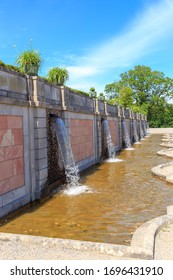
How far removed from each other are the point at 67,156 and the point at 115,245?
7148mm

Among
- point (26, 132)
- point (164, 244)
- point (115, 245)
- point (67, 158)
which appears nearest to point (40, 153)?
point (26, 132)

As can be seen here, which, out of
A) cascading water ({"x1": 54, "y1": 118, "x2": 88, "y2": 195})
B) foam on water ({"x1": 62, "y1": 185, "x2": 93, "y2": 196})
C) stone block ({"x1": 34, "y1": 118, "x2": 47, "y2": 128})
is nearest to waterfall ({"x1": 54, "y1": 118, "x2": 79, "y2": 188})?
cascading water ({"x1": 54, "y1": 118, "x2": 88, "y2": 195})

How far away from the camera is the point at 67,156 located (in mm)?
11828

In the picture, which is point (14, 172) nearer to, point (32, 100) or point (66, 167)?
point (32, 100)

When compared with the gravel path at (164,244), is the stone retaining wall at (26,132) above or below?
above

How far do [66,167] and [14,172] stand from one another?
3830 mm

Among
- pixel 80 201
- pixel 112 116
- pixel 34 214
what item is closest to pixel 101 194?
pixel 80 201

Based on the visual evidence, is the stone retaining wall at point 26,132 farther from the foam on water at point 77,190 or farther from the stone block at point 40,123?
the foam on water at point 77,190

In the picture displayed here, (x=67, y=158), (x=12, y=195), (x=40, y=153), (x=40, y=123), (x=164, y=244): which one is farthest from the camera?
(x=67, y=158)

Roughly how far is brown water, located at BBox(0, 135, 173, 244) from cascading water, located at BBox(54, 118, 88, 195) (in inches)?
22.3

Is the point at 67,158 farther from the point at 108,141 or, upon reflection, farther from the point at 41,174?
the point at 108,141

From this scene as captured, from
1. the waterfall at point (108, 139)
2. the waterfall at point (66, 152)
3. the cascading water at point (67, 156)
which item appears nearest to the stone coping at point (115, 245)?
the cascading water at point (67, 156)

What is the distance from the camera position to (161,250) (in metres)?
4.94

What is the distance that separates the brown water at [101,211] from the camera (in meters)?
6.42
